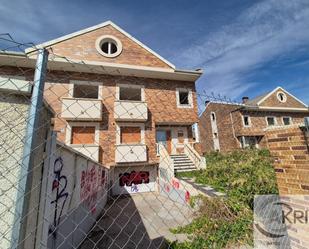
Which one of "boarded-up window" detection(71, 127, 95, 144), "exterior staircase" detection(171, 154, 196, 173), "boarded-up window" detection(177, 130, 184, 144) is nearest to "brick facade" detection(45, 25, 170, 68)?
"boarded-up window" detection(71, 127, 95, 144)

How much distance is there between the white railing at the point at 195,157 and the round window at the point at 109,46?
9240mm

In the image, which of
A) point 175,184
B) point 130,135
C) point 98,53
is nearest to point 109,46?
point 98,53

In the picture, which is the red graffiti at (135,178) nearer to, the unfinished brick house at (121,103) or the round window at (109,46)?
the unfinished brick house at (121,103)

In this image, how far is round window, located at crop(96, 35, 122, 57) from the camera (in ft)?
44.1

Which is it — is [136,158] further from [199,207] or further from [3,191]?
[3,191]

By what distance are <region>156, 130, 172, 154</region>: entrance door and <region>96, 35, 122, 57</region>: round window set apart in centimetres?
733

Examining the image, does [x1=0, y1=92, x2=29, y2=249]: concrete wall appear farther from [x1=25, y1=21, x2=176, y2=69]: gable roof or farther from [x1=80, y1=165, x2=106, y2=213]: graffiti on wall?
[x1=25, y1=21, x2=176, y2=69]: gable roof

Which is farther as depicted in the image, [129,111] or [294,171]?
[129,111]

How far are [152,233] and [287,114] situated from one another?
26105 mm

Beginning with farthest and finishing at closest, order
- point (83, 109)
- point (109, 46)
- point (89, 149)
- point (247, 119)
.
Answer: point (247, 119), point (109, 46), point (83, 109), point (89, 149)

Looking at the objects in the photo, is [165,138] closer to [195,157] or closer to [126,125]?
[195,157]

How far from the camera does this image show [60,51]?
12445 millimetres

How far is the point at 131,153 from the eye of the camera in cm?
1241

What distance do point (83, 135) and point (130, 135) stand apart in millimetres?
3337
